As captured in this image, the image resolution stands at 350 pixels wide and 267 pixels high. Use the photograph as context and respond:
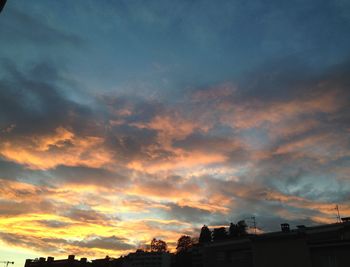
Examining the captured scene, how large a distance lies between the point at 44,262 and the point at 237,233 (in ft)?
250

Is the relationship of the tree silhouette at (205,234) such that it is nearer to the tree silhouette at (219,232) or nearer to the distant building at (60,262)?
the tree silhouette at (219,232)

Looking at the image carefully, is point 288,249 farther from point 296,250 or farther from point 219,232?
point 219,232

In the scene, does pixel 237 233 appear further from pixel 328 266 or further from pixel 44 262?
pixel 328 266

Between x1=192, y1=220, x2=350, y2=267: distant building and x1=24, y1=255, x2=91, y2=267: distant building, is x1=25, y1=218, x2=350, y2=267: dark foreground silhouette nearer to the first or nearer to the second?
x1=192, y1=220, x2=350, y2=267: distant building

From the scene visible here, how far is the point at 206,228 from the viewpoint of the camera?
15600cm

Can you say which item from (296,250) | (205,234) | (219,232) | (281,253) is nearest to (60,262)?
(219,232)

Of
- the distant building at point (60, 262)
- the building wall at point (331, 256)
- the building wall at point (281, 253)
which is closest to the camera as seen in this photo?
the building wall at point (331, 256)

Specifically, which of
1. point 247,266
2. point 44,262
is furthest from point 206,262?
point 44,262

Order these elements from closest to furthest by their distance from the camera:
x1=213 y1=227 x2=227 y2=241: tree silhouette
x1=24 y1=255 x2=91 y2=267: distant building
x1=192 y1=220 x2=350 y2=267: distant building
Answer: x1=192 y1=220 x2=350 y2=267: distant building < x1=24 y1=255 x2=91 y2=267: distant building < x1=213 y1=227 x2=227 y2=241: tree silhouette

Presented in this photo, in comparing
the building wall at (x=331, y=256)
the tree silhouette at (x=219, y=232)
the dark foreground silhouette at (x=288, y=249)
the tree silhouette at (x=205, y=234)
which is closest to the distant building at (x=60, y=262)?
the dark foreground silhouette at (x=288, y=249)

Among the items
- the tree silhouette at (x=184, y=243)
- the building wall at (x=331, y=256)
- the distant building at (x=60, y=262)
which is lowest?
the building wall at (x=331, y=256)

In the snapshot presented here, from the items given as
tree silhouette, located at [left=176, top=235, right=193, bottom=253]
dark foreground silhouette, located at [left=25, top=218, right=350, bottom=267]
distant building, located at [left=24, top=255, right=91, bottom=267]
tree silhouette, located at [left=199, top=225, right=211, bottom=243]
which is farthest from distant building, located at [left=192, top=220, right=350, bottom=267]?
tree silhouette, located at [left=176, top=235, right=193, bottom=253]

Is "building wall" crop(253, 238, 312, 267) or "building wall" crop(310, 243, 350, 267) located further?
"building wall" crop(253, 238, 312, 267)

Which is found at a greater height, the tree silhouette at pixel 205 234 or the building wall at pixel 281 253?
the tree silhouette at pixel 205 234
